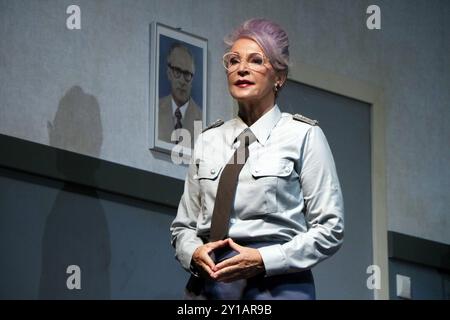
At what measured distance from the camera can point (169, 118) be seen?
4.11 metres

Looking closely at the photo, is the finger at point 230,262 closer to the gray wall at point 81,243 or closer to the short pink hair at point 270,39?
the short pink hair at point 270,39

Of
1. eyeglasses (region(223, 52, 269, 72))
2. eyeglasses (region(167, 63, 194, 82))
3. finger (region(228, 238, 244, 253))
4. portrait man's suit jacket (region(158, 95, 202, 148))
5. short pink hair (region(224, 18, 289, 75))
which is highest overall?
eyeglasses (region(167, 63, 194, 82))

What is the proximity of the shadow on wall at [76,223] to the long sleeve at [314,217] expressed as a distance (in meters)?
1.30

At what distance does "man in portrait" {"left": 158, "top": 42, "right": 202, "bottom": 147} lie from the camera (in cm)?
410

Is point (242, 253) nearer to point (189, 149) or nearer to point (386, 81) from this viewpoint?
point (189, 149)

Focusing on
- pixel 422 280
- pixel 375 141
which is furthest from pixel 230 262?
pixel 422 280

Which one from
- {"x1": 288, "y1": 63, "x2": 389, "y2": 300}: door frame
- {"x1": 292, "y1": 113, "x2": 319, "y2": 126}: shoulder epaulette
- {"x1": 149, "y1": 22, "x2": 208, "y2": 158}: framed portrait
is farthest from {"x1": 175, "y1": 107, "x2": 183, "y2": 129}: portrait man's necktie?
{"x1": 292, "y1": 113, "x2": 319, "y2": 126}: shoulder epaulette

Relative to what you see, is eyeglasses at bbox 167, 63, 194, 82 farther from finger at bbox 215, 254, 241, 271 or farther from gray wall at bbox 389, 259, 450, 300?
finger at bbox 215, 254, 241, 271

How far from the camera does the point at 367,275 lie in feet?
15.7

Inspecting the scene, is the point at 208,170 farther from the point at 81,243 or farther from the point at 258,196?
the point at 81,243

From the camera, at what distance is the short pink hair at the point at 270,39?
2719 millimetres

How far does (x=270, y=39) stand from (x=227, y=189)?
16.9 inches

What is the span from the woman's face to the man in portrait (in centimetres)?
137

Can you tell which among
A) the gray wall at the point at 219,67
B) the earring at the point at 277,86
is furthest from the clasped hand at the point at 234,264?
the gray wall at the point at 219,67
